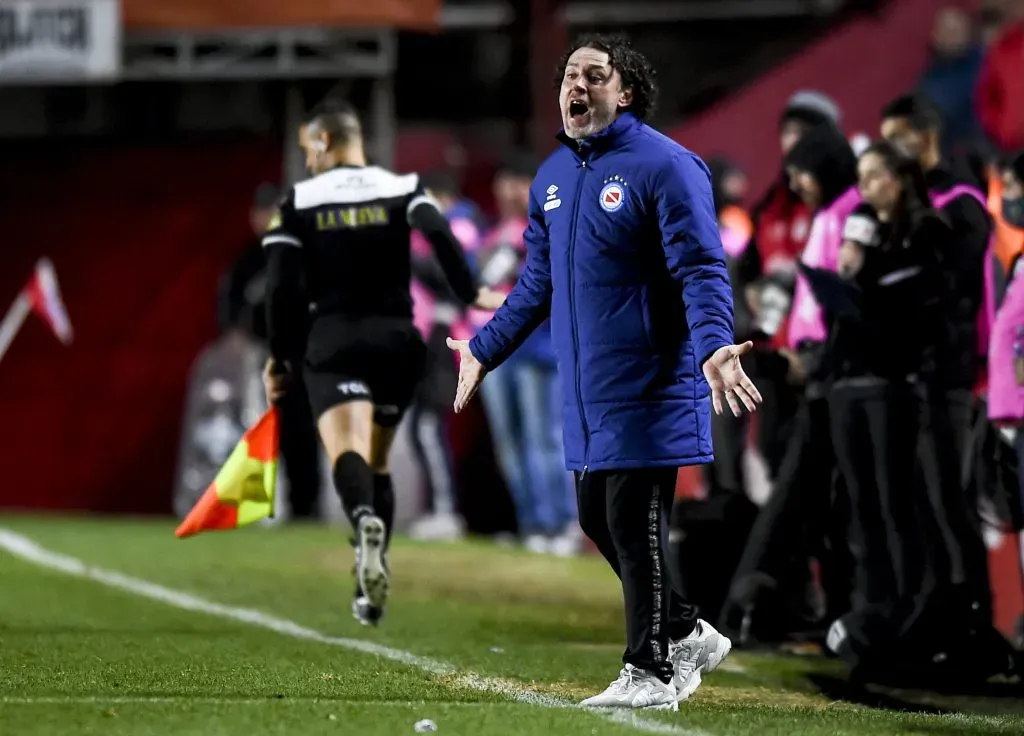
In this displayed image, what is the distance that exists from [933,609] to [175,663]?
2.88 metres

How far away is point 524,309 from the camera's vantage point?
6.20m

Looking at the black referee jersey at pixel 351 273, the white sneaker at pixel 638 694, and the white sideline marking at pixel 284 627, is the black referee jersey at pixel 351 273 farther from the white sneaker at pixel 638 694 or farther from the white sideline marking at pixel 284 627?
the white sneaker at pixel 638 694

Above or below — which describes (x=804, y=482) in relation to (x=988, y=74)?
below

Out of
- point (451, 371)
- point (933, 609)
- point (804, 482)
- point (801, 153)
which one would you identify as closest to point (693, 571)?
point (804, 482)

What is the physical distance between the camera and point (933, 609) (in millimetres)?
7477

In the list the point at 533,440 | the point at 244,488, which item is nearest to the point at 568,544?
the point at 533,440

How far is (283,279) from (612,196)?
2.50m

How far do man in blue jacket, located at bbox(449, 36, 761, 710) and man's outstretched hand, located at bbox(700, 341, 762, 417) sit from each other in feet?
0.77

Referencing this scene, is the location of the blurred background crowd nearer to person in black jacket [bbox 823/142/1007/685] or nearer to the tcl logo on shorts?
person in black jacket [bbox 823/142/1007/685]

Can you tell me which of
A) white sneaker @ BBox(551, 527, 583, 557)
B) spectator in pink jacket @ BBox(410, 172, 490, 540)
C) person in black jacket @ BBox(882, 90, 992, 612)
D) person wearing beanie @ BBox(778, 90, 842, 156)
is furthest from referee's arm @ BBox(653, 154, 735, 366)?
spectator in pink jacket @ BBox(410, 172, 490, 540)

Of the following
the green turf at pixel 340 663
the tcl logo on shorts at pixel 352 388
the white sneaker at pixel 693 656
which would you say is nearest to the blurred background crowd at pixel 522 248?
the green turf at pixel 340 663

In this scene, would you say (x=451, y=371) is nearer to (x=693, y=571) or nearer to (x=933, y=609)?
(x=693, y=571)

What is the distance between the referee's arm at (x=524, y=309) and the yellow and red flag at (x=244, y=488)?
2337 millimetres

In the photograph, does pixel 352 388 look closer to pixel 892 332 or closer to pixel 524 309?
pixel 524 309
